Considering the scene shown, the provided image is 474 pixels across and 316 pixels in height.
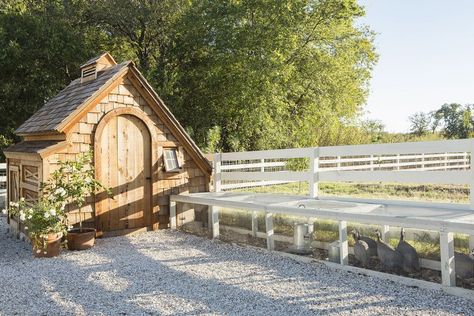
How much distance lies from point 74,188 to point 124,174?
135cm

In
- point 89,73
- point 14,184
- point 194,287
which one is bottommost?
point 194,287

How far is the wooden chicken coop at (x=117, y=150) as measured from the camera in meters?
8.57

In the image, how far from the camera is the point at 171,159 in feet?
32.4

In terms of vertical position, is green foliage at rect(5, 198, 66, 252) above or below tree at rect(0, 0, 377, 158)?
below

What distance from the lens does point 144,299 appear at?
203 inches

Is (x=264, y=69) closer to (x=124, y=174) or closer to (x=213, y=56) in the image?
(x=213, y=56)

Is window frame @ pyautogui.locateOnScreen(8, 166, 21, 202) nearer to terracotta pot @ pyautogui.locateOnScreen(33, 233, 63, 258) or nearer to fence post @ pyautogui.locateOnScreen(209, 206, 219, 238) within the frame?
terracotta pot @ pyautogui.locateOnScreen(33, 233, 63, 258)

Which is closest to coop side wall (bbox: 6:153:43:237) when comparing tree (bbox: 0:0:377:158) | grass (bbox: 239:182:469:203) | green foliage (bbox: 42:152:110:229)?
green foliage (bbox: 42:152:110:229)

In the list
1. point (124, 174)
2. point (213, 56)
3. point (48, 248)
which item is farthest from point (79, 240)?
point (213, 56)

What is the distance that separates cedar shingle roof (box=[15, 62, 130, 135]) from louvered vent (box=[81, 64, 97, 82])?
11 cm

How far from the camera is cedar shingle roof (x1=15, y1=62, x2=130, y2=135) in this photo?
872cm

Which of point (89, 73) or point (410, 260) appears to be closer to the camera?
point (410, 260)

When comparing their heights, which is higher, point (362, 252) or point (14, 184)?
point (14, 184)

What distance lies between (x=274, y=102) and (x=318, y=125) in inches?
158
